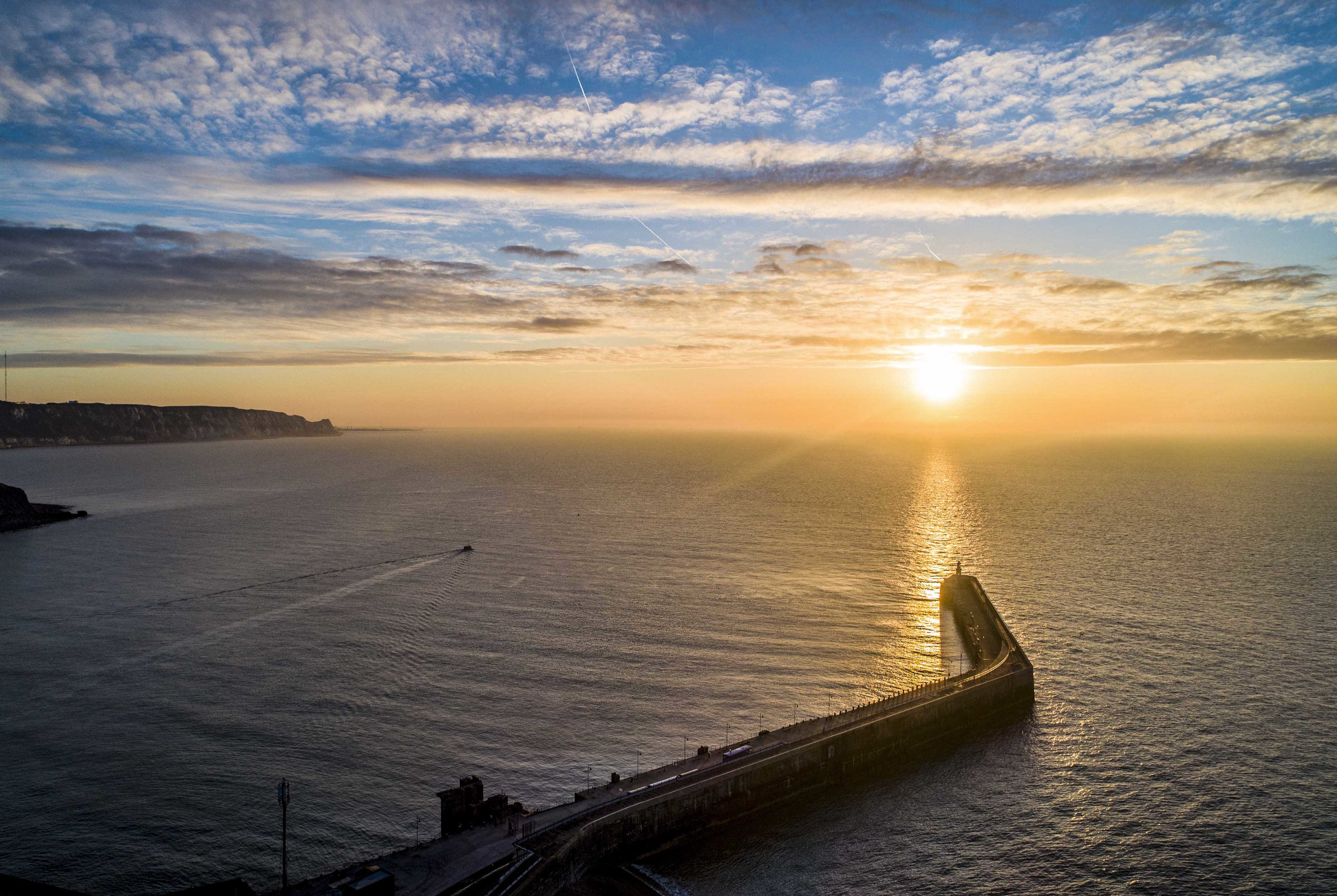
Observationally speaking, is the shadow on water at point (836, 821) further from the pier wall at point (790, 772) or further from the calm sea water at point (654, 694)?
the pier wall at point (790, 772)

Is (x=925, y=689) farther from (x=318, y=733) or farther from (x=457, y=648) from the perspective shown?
(x=318, y=733)

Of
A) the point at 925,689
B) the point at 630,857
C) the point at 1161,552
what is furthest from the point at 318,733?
the point at 1161,552

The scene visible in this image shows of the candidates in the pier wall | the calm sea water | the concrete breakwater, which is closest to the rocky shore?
the calm sea water

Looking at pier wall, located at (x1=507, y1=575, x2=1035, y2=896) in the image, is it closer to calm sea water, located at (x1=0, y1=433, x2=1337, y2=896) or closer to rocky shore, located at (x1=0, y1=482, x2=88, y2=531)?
calm sea water, located at (x1=0, y1=433, x2=1337, y2=896)

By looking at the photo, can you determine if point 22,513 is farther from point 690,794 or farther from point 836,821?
point 836,821

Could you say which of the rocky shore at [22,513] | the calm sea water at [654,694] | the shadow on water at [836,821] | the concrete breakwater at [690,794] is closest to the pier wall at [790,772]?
the concrete breakwater at [690,794]

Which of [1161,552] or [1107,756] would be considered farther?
[1161,552]

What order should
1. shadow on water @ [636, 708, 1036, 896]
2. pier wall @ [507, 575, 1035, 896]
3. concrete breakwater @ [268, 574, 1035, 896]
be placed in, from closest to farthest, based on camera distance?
concrete breakwater @ [268, 574, 1035, 896]
pier wall @ [507, 575, 1035, 896]
shadow on water @ [636, 708, 1036, 896]
